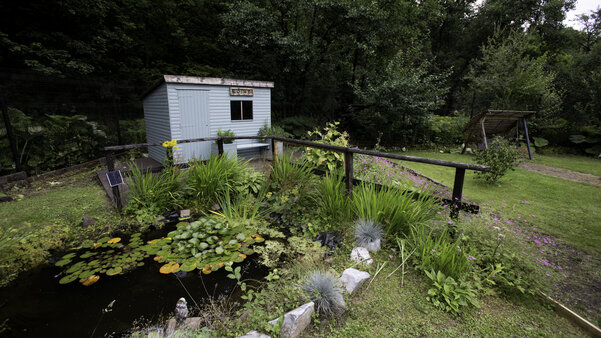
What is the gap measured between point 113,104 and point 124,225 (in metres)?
5.30

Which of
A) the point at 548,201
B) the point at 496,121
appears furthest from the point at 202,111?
the point at 496,121

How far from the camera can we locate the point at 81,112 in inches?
273

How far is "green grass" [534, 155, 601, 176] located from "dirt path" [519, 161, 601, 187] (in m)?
0.45

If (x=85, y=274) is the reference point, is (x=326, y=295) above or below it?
above

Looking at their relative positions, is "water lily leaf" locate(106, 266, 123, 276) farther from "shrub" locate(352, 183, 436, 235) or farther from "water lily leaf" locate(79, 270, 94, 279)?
"shrub" locate(352, 183, 436, 235)

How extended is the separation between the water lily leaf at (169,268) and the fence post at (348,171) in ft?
7.09

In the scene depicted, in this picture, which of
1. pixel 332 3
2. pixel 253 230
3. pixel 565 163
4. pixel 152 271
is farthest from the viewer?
pixel 332 3

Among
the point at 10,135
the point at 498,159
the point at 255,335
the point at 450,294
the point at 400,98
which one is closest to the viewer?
the point at 255,335

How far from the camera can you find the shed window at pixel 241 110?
25.3 feet

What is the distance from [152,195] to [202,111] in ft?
11.9

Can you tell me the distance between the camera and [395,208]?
9.39 feet

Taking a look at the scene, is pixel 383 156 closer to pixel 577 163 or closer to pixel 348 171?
pixel 348 171

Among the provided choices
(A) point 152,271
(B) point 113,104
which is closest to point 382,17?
(B) point 113,104

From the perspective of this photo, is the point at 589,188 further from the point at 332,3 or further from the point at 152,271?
the point at 332,3
